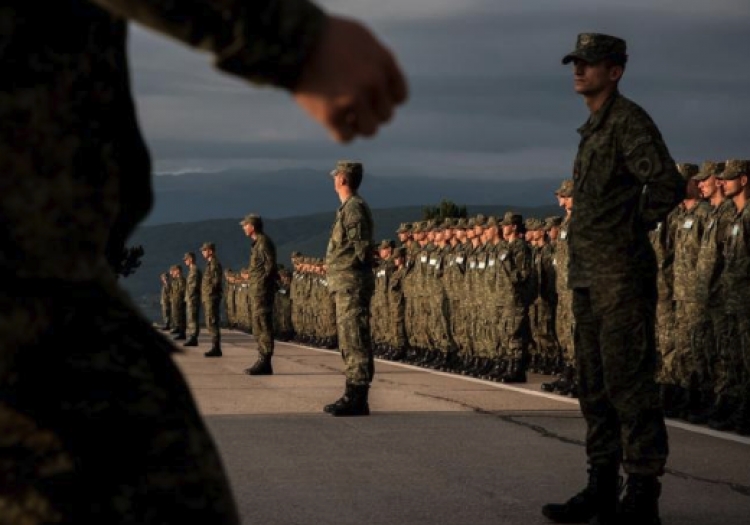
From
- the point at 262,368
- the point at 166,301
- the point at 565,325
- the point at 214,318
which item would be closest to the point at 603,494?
the point at 565,325

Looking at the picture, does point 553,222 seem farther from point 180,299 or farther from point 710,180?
point 180,299

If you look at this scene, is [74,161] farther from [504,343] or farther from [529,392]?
[504,343]

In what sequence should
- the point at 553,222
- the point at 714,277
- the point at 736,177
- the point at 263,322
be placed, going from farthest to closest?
the point at 263,322 → the point at 553,222 → the point at 714,277 → the point at 736,177

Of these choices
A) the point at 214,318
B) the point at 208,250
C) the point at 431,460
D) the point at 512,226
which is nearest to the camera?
the point at 431,460

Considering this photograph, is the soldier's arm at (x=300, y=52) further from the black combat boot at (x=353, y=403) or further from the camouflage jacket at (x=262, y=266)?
the camouflage jacket at (x=262, y=266)

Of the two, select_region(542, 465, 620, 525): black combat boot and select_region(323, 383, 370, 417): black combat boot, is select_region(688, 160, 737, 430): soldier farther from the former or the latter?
select_region(542, 465, 620, 525): black combat boot

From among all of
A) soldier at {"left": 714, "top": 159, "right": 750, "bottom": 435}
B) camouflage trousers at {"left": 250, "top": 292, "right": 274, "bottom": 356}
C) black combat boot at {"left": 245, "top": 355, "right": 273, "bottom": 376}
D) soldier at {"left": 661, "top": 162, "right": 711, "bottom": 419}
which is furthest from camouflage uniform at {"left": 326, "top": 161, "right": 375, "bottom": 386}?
camouflage trousers at {"left": 250, "top": 292, "right": 274, "bottom": 356}

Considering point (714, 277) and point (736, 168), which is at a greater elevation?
point (736, 168)

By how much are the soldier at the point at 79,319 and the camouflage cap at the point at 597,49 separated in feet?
16.1

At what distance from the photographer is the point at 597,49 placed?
23.4 ft

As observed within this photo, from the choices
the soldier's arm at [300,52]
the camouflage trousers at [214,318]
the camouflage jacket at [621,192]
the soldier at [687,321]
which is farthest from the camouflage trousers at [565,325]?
the soldier's arm at [300,52]

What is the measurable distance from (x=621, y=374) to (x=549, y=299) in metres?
14.6

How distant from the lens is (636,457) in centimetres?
678

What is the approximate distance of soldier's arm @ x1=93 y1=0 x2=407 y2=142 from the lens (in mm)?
2104
